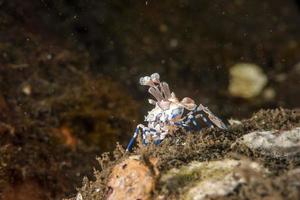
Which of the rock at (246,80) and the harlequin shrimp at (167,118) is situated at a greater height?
the rock at (246,80)

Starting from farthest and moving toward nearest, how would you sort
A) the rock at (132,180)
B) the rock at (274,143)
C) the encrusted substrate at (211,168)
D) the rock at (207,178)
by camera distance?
1. the rock at (274,143)
2. the rock at (132,180)
3. the rock at (207,178)
4. the encrusted substrate at (211,168)

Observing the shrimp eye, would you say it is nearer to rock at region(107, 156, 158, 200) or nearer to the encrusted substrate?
the encrusted substrate

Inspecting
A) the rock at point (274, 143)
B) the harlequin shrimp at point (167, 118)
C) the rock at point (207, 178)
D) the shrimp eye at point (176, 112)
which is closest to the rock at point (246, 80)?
the harlequin shrimp at point (167, 118)

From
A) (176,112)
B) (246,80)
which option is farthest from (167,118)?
(246,80)

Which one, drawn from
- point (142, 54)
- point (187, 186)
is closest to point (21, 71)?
point (142, 54)

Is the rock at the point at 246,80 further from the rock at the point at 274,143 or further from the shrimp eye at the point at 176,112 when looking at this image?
the rock at the point at 274,143
